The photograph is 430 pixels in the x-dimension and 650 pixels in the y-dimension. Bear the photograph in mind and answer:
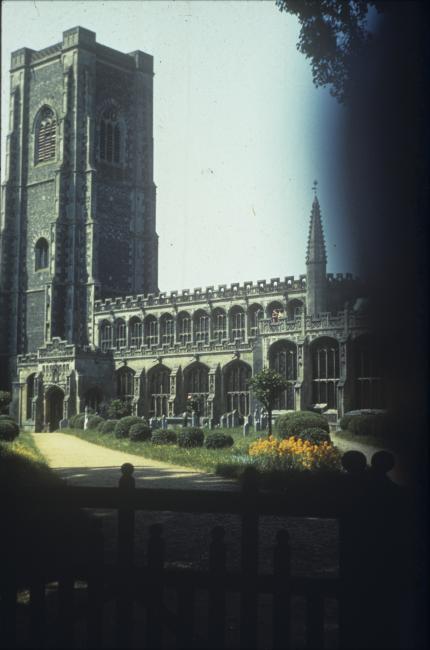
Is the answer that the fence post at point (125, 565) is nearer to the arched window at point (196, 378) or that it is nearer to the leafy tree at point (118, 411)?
the leafy tree at point (118, 411)

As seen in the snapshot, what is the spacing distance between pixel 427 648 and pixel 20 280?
4751cm

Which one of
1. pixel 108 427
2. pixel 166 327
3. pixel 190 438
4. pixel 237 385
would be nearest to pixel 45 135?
pixel 166 327

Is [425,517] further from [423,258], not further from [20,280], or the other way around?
[20,280]

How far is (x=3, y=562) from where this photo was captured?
13.9 ft

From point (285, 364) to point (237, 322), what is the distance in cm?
1834

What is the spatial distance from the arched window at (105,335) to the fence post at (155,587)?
41.5 metres

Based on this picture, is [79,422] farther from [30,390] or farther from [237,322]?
[237,322]

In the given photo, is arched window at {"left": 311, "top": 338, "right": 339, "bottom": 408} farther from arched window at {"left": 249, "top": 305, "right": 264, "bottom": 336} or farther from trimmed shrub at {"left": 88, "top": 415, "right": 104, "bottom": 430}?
arched window at {"left": 249, "top": 305, "right": 264, "bottom": 336}

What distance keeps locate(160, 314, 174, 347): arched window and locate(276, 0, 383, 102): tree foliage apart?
118 feet

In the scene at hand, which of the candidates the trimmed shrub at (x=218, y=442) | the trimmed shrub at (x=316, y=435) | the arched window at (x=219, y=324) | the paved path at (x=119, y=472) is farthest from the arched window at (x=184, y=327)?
the trimmed shrub at (x=316, y=435)

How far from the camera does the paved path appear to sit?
10703 mm

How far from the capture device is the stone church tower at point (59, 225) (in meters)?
43.3

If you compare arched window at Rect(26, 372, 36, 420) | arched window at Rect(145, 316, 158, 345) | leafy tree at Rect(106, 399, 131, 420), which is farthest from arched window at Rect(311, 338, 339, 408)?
arched window at Rect(145, 316, 158, 345)

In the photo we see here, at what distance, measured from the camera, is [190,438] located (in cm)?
1667
